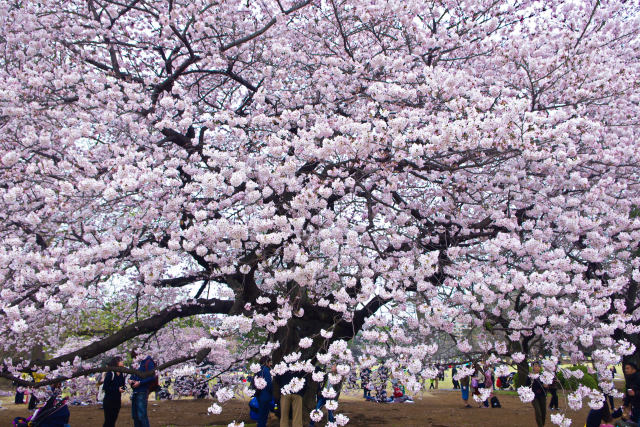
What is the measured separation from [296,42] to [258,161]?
3699mm

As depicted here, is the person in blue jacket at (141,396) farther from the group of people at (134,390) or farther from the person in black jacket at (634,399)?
the person in black jacket at (634,399)

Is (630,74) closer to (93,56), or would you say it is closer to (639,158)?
(639,158)

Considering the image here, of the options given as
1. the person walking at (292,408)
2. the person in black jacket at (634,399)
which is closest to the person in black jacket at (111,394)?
the person walking at (292,408)

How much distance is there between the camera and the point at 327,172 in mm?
6969

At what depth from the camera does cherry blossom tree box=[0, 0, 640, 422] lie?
5.82 m

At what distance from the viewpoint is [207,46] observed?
8453 mm

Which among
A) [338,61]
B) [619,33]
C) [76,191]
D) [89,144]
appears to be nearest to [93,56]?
[89,144]

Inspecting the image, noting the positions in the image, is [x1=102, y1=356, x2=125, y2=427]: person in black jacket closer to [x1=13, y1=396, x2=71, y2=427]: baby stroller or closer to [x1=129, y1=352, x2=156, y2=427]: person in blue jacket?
[x1=129, y1=352, x2=156, y2=427]: person in blue jacket

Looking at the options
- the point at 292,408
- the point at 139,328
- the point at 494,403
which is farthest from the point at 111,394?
the point at 494,403

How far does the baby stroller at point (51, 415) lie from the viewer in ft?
22.6

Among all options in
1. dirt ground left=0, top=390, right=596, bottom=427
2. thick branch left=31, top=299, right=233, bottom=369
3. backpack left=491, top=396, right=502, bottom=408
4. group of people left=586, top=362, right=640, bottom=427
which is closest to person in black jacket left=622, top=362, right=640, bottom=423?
group of people left=586, top=362, right=640, bottom=427

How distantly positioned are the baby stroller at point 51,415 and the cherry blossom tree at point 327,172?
1.82 ft

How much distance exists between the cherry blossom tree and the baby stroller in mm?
555

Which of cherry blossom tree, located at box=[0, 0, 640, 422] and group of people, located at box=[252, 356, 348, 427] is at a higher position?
cherry blossom tree, located at box=[0, 0, 640, 422]
